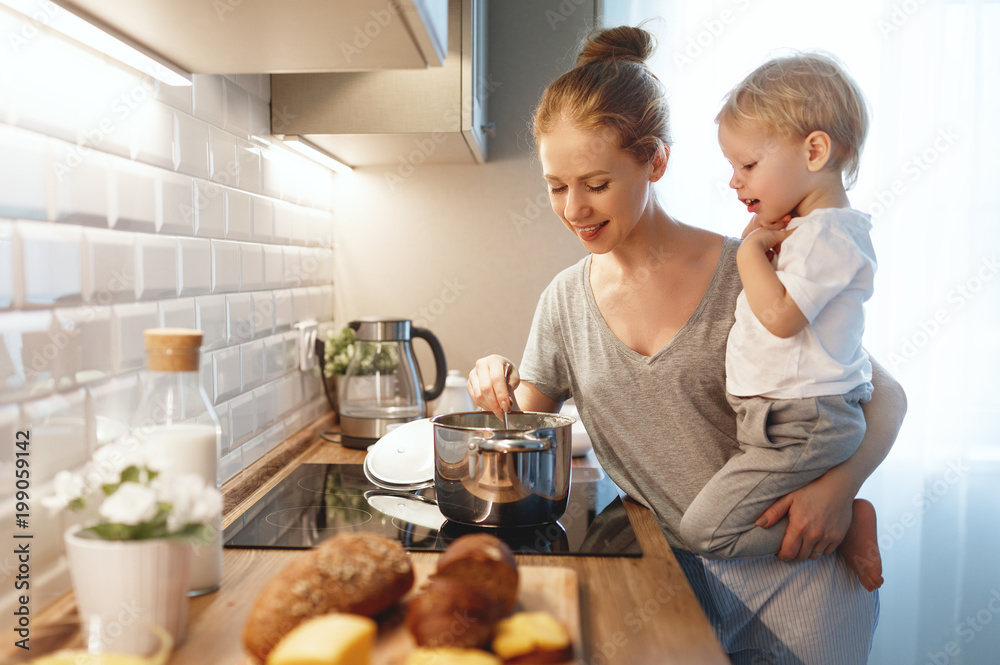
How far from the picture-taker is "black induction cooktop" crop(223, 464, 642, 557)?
0.95 metres

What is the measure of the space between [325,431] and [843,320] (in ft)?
3.86

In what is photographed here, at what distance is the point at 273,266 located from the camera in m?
1.53

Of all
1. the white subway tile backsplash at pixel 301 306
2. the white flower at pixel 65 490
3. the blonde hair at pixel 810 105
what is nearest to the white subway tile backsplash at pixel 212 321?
the white subway tile backsplash at pixel 301 306

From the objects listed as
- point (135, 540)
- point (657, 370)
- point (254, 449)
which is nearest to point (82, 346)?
point (135, 540)

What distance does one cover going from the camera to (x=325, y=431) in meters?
1.76

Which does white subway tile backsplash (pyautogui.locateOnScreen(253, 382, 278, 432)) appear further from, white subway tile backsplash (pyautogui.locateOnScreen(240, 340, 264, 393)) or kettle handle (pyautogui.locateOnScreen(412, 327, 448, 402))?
kettle handle (pyautogui.locateOnScreen(412, 327, 448, 402))

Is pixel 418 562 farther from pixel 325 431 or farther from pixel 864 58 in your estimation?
pixel 864 58

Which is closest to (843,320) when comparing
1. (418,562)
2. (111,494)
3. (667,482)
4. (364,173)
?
(667,482)

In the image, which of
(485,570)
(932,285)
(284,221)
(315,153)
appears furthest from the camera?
(932,285)

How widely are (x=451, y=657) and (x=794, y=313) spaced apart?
2.39 feet

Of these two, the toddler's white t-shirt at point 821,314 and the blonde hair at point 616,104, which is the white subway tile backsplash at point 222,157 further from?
the toddler's white t-shirt at point 821,314

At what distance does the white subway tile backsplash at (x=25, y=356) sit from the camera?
693 mm

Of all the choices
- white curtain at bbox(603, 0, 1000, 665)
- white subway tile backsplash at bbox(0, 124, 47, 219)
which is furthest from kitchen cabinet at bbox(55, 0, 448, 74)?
→ white curtain at bbox(603, 0, 1000, 665)

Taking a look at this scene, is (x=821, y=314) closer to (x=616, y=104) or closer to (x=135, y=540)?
(x=616, y=104)
